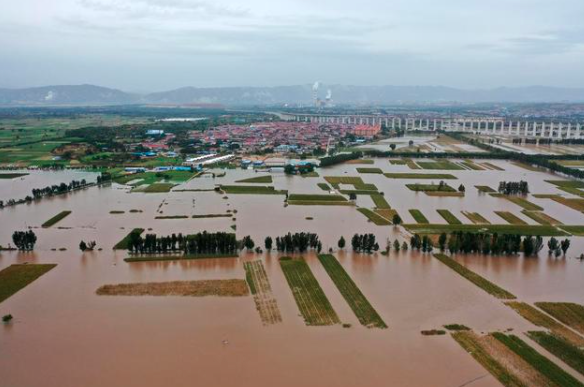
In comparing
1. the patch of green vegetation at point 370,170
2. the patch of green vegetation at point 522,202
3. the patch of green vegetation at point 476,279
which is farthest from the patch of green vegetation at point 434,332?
the patch of green vegetation at point 370,170

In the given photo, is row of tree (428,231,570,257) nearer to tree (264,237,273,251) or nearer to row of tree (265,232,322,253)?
row of tree (265,232,322,253)

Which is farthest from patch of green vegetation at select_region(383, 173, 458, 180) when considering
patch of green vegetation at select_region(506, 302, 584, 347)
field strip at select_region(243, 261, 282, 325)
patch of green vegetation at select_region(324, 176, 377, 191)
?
patch of green vegetation at select_region(506, 302, 584, 347)

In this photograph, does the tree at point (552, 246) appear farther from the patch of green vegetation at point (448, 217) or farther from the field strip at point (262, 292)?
the field strip at point (262, 292)

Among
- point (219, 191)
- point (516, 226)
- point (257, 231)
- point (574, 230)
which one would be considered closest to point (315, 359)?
point (257, 231)

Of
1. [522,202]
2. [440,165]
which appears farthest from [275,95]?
[522,202]

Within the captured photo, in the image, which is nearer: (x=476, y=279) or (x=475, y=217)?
(x=476, y=279)

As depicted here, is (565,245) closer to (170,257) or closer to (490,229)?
(490,229)
